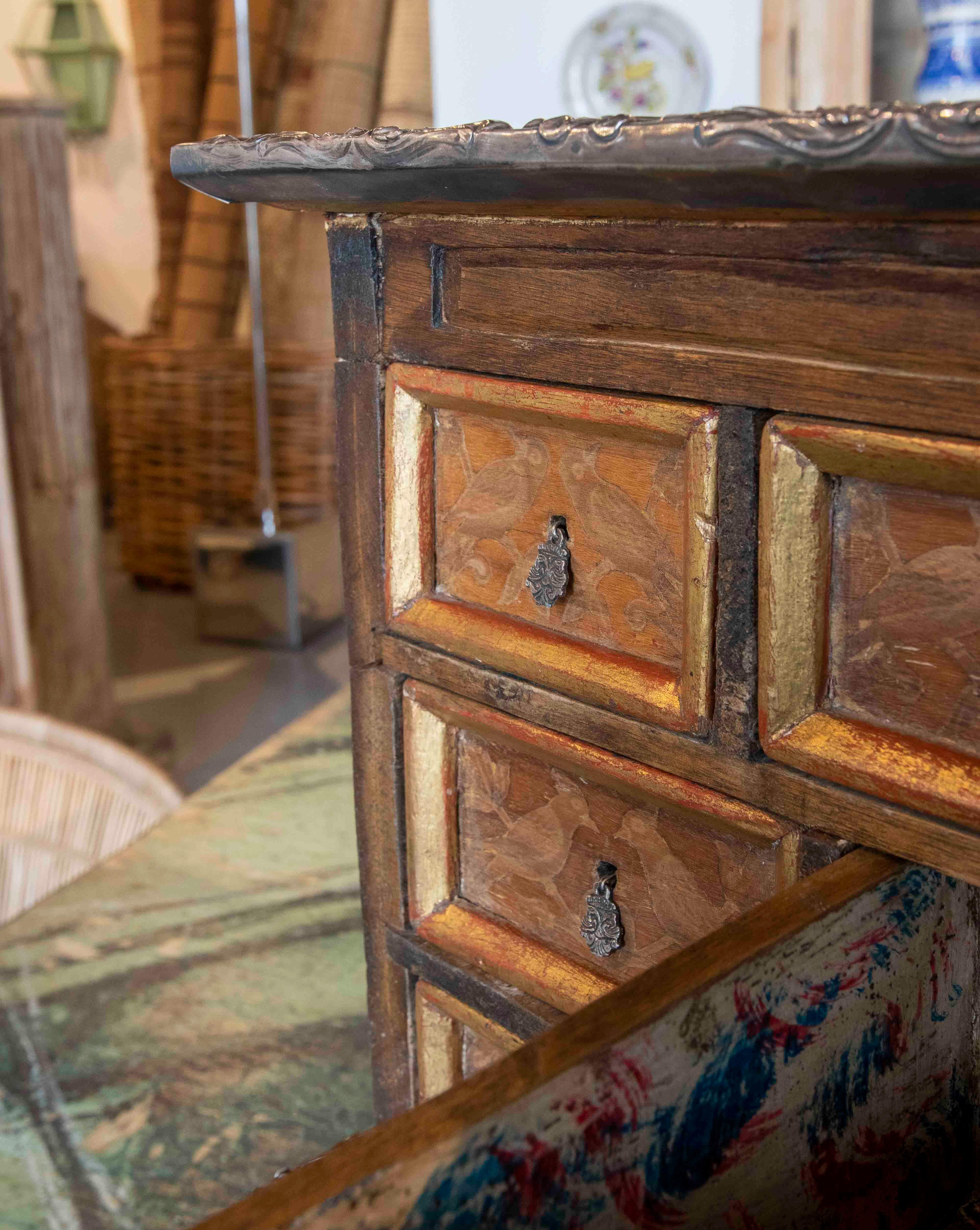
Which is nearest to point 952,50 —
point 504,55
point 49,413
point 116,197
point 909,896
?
point 504,55

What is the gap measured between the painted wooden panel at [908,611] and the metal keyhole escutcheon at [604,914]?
154mm

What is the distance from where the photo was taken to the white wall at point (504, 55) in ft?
6.22

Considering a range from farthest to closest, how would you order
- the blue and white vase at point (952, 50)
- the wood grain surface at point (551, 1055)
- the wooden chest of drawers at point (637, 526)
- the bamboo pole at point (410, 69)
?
the bamboo pole at point (410, 69), the blue and white vase at point (952, 50), the wooden chest of drawers at point (637, 526), the wood grain surface at point (551, 1055)

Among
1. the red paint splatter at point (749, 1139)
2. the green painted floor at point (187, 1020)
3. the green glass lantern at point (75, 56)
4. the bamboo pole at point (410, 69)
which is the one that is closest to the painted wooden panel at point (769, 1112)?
the red paint splatter at point (749, 1139)

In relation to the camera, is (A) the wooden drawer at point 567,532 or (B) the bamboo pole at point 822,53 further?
(B) the bamboo pole at point 822,53

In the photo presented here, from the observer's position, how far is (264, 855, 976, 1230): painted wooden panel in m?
0.33

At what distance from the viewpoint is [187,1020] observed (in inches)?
35.4

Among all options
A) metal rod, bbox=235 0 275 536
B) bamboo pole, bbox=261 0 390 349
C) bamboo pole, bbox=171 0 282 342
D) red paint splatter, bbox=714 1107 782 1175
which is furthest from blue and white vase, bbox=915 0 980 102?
bamboo pole, bbox=171 0 282 342

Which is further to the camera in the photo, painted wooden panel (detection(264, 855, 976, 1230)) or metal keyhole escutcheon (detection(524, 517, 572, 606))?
metal keyhole escutcheon (detection(524, 517, 572, 606))

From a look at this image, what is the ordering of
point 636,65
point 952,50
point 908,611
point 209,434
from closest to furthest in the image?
point 908,611 < point 952,50 < point 636,65 < point 209,434

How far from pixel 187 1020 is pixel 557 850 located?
422 millimetres

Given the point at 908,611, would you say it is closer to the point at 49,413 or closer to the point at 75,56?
the point at 49,413

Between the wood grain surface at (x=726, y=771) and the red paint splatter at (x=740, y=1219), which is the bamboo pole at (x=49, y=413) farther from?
the red paint splatter at (x=740, y=1219)

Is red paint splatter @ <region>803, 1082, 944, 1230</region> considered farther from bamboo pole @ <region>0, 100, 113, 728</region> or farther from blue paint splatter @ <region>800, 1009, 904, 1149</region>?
bamboo pole @ <region>0, 100, 113, 728</region>
